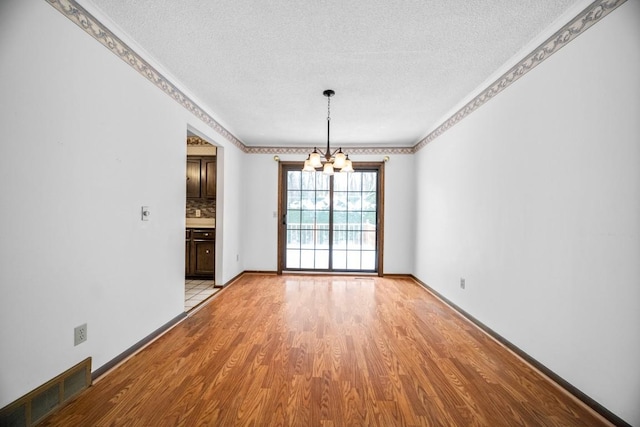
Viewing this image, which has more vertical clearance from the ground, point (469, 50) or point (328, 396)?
point (469, 50)

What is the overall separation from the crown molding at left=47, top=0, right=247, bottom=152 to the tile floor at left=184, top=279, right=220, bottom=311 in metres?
2.39

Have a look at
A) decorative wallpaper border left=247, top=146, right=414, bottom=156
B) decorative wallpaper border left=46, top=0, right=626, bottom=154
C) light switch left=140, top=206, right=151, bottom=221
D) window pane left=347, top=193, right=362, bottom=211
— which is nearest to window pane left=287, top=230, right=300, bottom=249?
window pane left=347, top=193, right=362, bottom=211

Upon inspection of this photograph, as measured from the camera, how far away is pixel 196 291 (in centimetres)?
394

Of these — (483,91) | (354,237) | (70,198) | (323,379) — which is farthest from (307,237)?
(70,198)

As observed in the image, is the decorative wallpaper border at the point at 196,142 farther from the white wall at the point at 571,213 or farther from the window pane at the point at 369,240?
the white wall at the point at 571,213

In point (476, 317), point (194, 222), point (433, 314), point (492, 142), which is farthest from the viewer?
point (194, 222)

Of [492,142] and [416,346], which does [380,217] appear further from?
[416,346]

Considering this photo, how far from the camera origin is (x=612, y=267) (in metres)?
1.51

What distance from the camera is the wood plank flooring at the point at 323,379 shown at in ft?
4.96

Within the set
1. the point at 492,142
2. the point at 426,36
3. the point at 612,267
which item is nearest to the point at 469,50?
the point at 426,36

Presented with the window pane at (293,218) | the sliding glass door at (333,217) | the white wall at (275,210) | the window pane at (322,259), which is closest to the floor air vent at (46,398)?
the white wall at (275,210)

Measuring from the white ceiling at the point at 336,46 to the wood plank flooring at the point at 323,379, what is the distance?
2.53 m

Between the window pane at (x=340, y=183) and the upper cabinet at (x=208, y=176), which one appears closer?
the upper cabinet at (x=208, y=176)

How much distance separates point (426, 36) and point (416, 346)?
2571 millimetres
